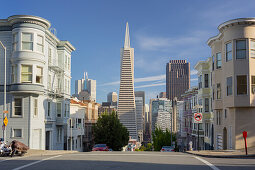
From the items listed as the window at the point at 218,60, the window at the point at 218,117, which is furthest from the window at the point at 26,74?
the window at the point at 218,117

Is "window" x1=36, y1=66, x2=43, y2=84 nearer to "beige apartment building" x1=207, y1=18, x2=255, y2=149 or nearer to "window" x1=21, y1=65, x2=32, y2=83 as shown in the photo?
"window" x1=21, y1=65, x2=32, y2=83

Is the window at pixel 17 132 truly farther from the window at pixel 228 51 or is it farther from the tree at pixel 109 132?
the tree at pixel 109 132

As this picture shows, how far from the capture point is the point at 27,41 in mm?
31125

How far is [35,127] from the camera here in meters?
32.3

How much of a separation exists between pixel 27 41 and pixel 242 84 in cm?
2080

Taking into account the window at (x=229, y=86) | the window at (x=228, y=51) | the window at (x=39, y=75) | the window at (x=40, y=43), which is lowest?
the window at (x=229, y=86)

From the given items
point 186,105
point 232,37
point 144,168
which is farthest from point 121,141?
point 144,168

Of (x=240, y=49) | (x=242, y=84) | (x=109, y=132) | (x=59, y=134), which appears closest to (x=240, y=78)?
(x=242, y=84)

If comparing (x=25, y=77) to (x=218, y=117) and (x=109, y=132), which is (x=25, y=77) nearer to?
(x=218, y=117)

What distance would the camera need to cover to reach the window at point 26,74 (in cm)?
3091

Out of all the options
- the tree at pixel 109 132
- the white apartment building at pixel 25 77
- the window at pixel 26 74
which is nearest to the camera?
the white apartment building at pixel 25 77

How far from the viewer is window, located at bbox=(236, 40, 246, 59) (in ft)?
85.1

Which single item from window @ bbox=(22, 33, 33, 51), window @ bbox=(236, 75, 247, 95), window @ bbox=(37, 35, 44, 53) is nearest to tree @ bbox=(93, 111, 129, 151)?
window @ bbox=(37, 35, 44, 53)

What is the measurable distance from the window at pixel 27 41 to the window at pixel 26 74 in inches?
74.9
